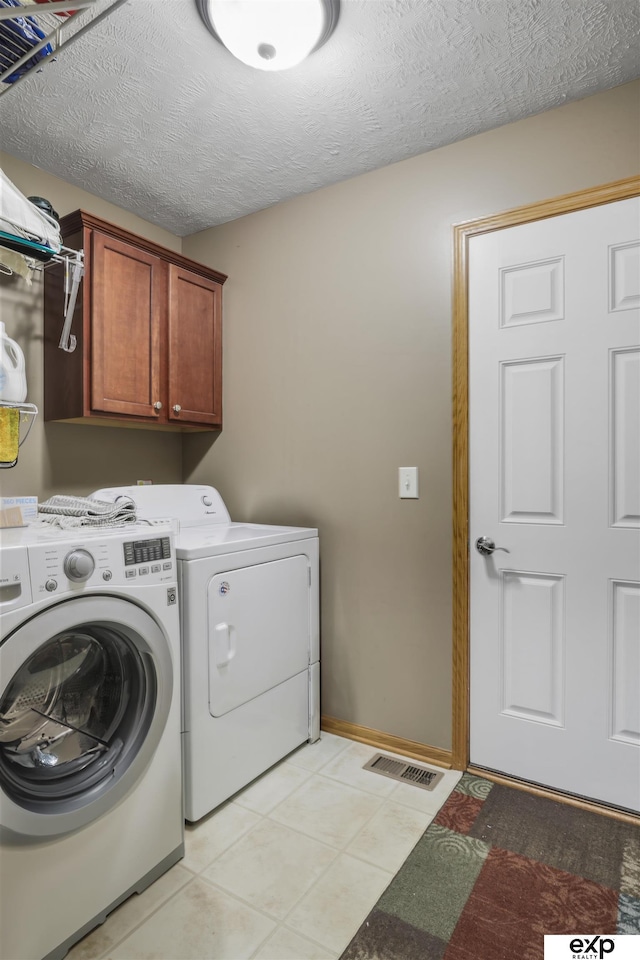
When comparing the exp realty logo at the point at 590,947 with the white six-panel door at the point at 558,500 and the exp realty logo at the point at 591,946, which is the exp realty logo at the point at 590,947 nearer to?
the exp realty logo at the point at 591,946

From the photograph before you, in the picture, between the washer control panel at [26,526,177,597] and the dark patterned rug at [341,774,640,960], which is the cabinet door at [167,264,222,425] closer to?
the washer control panel at [26,526,177,597]

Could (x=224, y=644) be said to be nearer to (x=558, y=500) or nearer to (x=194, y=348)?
(x=558, y=500)

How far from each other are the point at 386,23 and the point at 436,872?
96.7 inches

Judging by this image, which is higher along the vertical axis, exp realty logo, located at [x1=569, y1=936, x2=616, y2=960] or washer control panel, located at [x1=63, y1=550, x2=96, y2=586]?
washer control panel, located at [x1=63, y1=550, x2=96, y2=586]

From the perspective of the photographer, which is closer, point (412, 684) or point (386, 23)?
point (386, 23)

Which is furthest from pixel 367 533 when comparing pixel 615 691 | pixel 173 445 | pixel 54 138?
pixel 54 138

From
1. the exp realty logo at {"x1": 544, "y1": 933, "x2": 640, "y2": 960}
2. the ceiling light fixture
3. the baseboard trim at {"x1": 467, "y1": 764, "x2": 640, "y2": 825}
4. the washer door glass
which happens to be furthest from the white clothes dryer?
the ceiling light fixture

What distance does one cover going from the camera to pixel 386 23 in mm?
1537

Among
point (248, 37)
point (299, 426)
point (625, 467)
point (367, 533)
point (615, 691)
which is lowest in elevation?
point (615, 691)

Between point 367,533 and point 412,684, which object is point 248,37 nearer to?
point 367,533

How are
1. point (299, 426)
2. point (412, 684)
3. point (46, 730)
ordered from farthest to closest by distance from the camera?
point (299, 426)
point (412, 684)
point (46, 730)

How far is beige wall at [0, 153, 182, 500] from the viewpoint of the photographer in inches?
85.5

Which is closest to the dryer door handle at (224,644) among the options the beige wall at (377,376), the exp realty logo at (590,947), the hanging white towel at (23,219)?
the beige wall at (377,376)

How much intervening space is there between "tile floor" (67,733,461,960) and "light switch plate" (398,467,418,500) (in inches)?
43.1
